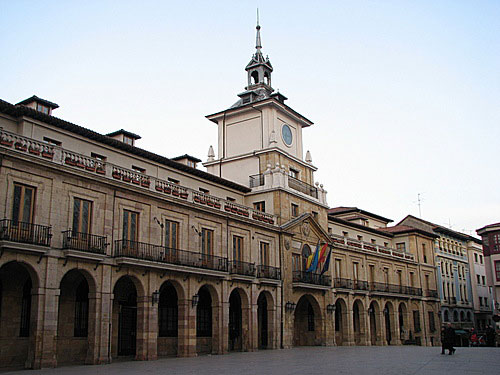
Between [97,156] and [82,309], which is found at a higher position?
[97,156]

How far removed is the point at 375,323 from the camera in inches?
2096

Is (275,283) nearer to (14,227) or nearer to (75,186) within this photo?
(75,186)

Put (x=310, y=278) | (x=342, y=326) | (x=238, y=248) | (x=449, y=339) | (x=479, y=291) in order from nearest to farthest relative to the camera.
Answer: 1. (x=449, y=339)
2. (x=238, y=248)
3. (x=310, y=278)
4. (x=342, y=326)
5. (x=479, y=291)

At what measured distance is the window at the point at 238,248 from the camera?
118 feet

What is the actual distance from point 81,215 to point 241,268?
12.7 meters

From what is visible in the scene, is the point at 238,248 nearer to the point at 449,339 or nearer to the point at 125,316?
the point at 125,316

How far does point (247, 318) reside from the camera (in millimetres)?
35875

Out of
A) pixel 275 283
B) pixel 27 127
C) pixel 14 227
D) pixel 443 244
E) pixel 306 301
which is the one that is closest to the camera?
pixel 14 227

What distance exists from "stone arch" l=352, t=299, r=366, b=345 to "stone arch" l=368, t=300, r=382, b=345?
65.9 inches

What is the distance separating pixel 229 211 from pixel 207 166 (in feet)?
35.6

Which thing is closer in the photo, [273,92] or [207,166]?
[207,166]

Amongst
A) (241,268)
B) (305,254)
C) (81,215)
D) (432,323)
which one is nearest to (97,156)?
(81,215)

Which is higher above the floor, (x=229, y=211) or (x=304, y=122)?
(x=304, y=122)

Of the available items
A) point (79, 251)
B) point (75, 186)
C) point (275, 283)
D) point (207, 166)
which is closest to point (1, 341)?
point (79, 251)
